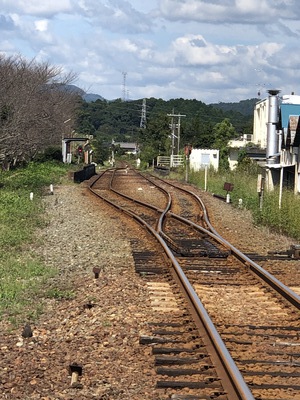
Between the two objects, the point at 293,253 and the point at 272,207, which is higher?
the point at 272,207

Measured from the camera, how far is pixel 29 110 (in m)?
43.2

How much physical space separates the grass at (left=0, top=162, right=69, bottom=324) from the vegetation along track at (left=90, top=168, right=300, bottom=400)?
151 centimetres

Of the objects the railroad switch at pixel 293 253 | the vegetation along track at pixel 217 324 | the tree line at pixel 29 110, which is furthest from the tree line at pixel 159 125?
the vegetation along track at pixel 217 324

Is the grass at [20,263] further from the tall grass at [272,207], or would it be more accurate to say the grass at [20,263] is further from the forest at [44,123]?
the forest at [44,123]

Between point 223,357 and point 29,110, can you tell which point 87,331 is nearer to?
point 223,357

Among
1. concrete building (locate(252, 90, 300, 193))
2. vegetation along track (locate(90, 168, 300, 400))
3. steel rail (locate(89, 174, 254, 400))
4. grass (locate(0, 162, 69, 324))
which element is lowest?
grass (locate(0, 162, 69, 324))

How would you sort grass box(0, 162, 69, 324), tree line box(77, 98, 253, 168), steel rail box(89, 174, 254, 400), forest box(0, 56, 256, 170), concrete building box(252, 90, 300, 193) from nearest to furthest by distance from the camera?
steel rail box(89, 174, 254, 400) < grass box(0, 162, 69, 324) < concrete building box(252, 90, 300, 193) < forest box(0, 56, 256, 170) < tree line box(77, 98, 253, 168)

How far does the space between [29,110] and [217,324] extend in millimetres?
37413

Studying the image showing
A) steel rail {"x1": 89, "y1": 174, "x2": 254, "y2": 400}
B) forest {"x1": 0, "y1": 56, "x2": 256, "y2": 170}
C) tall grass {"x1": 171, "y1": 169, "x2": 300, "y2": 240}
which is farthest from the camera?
forest {"x1": 0, "y1": 56, "x2": 256, "y2": 170}

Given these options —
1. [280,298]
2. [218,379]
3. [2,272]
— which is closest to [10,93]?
[2,272]

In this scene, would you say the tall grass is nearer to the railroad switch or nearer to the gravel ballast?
the gravel ballast

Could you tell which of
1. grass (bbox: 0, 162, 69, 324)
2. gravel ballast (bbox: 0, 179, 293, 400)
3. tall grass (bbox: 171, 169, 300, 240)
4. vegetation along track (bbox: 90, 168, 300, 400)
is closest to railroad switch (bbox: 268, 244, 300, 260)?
gravel ballast (bbox: 0, 179, 293, 400)

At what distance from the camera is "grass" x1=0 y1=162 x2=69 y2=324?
8320 mm

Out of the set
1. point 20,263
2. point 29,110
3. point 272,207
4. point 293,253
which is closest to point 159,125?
point 29,110
